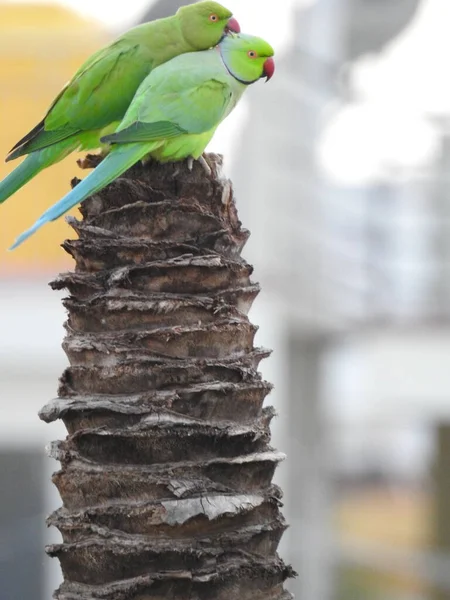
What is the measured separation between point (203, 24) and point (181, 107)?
0.26m

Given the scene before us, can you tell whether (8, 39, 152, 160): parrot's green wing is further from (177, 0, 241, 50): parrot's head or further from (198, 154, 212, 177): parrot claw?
(198, 154, 212, 177): parrot claw

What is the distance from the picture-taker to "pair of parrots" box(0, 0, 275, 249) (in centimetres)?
232

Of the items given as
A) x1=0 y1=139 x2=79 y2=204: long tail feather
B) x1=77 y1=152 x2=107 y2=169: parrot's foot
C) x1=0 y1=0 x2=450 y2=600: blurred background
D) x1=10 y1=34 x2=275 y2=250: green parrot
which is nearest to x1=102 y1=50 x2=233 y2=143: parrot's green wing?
x1=10 y1=34 x2=275 y2=250: green parrot

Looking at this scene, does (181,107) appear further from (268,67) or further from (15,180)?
(15,180)

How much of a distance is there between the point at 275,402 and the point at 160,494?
7957mm

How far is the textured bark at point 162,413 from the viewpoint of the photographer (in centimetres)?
199

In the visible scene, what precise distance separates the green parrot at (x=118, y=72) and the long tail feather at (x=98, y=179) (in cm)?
33

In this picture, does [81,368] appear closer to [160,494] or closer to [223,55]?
[160,494]

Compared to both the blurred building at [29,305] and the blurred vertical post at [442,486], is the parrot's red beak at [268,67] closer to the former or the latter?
the blurred building at [29,305]

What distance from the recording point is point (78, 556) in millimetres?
2027

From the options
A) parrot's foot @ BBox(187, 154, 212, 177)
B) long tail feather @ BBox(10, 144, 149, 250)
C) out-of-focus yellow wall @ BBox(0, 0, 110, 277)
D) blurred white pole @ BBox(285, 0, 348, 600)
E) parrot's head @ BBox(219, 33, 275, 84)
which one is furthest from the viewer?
blurred white pole @ BBox(285, 0, 348, 600)

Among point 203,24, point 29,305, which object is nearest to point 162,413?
point 203,24

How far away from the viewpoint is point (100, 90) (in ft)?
8.09

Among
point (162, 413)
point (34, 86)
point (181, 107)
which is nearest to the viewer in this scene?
point (162, 413)
